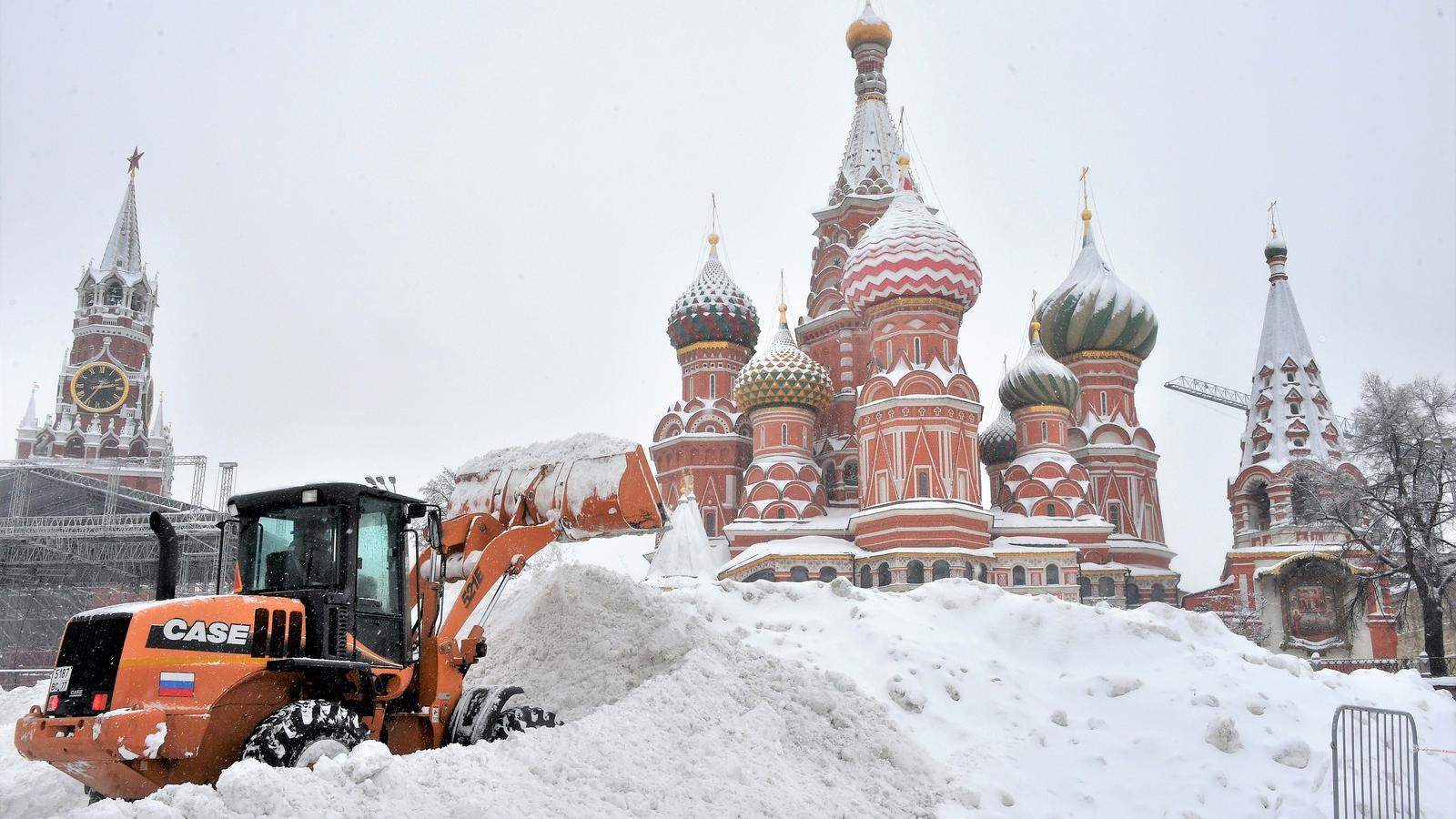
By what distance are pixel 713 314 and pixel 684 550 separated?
1436 cm

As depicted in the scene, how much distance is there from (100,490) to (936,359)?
29301mm

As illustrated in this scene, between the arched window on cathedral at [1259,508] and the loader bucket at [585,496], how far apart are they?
3221 cm

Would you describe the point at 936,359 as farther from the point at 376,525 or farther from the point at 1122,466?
the point at 376,525

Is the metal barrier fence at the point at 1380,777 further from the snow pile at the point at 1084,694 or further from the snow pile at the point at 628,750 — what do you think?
the snow pile at the point at 628,750

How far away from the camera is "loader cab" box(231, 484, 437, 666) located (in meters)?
7.14

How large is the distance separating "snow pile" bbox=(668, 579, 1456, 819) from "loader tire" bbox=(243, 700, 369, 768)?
15.0 feet

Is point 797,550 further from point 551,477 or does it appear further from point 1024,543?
point 551,477

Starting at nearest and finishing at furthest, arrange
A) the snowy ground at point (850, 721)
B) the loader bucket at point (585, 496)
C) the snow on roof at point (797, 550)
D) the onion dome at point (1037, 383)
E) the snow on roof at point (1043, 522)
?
the snowy ground at point (850, 721)
the loader bucket at point (585, 496)
the snow on roof at point (797, 550)
the snow on roof at point (1043, 522)
the onion dome at point (1037, 383)

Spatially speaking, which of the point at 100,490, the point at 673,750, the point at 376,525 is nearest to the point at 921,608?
the point at 673,750

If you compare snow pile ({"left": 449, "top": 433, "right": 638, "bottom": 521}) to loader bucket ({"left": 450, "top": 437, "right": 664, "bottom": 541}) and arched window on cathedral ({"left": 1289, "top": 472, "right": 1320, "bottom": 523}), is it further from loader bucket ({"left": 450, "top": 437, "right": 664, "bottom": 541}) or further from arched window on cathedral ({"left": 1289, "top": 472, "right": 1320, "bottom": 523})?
arched window on cathedral ({"left": 1289, "top": 472, "right": 1320, "bottom": 523})

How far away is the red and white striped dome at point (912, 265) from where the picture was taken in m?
33.1

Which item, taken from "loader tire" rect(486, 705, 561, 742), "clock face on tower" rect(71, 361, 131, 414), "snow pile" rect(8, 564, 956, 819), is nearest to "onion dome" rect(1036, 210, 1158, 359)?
"snow pile" rect(8, 564, 956, 819)

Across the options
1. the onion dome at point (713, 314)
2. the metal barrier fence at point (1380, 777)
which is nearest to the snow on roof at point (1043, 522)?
the onion dome at point (713, 314)

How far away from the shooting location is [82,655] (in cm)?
637
